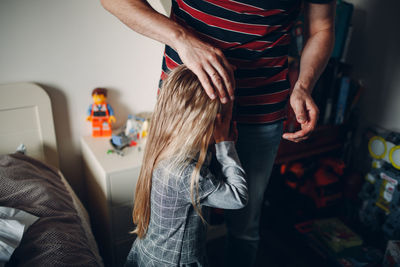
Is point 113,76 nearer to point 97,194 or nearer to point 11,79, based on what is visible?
point 11,79

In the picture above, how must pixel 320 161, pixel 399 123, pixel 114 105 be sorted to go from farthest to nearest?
pixel 320 161 → pixel 399 123 → pixel 114 105

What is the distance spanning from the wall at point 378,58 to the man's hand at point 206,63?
1403 mm

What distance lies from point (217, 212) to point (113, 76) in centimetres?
88

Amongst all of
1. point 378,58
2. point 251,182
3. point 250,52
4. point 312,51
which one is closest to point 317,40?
point 312,51

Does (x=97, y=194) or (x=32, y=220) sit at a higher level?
(x=32, y=220)

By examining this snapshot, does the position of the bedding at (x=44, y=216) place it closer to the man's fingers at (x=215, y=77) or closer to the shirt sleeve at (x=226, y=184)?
the shirt sleeve at (x=226, y=184)

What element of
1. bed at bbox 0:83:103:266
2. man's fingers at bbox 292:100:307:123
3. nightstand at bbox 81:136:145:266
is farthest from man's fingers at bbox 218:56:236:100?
nightstand at bbox 81:136:145:266

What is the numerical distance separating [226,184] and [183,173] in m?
0.13

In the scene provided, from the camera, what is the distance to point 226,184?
0.86m

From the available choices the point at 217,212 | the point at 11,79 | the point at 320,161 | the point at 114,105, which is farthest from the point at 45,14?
the point at 320,161

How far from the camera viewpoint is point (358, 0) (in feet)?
5.72

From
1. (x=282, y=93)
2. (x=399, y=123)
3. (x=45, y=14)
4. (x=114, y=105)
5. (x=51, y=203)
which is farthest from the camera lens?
(x=399, y=123)

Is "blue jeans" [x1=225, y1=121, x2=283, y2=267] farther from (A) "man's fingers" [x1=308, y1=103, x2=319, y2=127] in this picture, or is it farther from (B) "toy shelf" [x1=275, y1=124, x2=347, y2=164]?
(B) "toy shelf" [x1=275, y1=124, x2=347, y2=164]

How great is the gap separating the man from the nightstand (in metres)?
0.53
